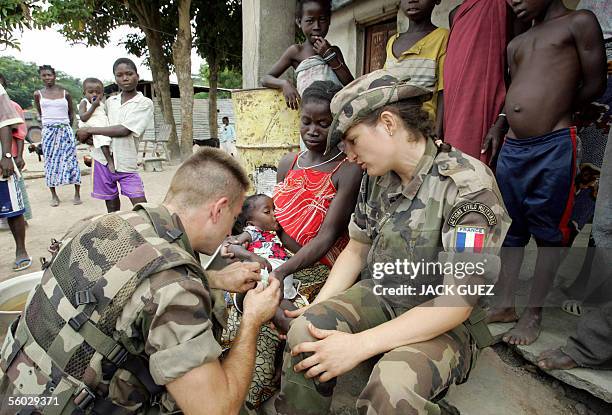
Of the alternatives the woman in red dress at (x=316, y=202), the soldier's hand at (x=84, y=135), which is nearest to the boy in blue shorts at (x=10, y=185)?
the soldier's hand at (x=84, y=135)

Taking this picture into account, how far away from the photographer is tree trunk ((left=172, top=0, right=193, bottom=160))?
889 cm

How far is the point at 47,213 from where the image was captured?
574 centimetres

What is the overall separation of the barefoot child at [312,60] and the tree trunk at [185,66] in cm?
684

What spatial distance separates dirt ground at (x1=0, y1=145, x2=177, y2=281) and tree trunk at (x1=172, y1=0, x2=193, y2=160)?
143 centimetres

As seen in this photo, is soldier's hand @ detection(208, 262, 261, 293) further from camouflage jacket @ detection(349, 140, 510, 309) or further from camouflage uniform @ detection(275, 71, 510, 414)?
camouflage jacket @ detection(349, 140, 510, 309)

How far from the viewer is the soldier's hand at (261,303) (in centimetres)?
148

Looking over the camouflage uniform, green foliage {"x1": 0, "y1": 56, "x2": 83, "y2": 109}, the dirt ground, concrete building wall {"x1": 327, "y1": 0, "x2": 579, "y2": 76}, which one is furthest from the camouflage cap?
green foliage {"x1": 0, "y1": 56, "x2": 83, "y2": 109}

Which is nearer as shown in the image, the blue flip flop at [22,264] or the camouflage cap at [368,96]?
the camouflage cap at [368,96]

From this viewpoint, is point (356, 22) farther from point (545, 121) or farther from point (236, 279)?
point (236, 279)

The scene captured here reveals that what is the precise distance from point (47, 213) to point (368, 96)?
5.79 meters

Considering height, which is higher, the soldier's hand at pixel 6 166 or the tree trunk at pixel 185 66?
the tree trunk at pixel 185 66

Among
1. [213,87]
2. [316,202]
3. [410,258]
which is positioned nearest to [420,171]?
[410,258]

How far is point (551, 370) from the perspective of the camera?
1.87 m

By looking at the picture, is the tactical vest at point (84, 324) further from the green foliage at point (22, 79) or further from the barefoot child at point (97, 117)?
the green foliage at point (22, 79)
